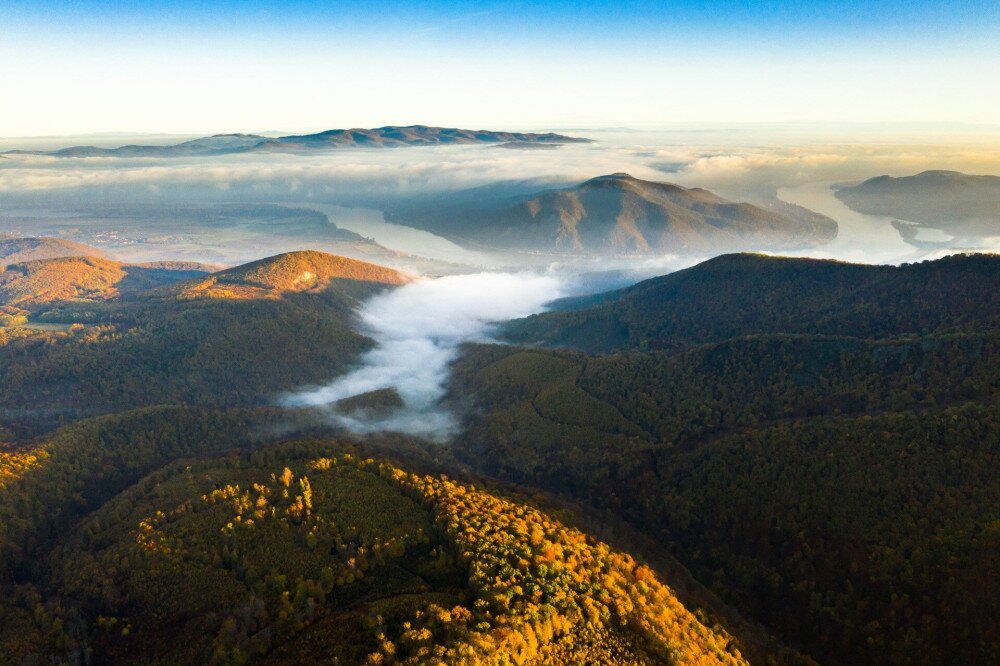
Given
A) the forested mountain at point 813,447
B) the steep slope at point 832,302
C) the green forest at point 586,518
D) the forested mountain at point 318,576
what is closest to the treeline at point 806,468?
the forested mountain at point 813,447

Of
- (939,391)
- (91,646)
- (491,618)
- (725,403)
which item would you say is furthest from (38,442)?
(939,391)

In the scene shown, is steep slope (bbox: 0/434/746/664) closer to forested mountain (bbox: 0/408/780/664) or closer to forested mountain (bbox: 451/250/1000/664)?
forested mountain (bbox: 0/408/780/664)

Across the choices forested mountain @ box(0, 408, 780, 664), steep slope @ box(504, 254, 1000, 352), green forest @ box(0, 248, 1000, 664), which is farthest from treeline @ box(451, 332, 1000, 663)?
steep slope @ box(504, 254, 1000, 352)

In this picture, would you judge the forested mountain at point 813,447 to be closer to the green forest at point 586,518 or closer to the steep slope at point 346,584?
the green forest at point 586,518

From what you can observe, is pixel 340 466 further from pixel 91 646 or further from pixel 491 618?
pixel 491 618

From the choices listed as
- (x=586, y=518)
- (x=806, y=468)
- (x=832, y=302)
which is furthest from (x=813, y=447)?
(x=832, y=302)

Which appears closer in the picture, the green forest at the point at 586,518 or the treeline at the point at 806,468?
the green forest at the point at 586,518
